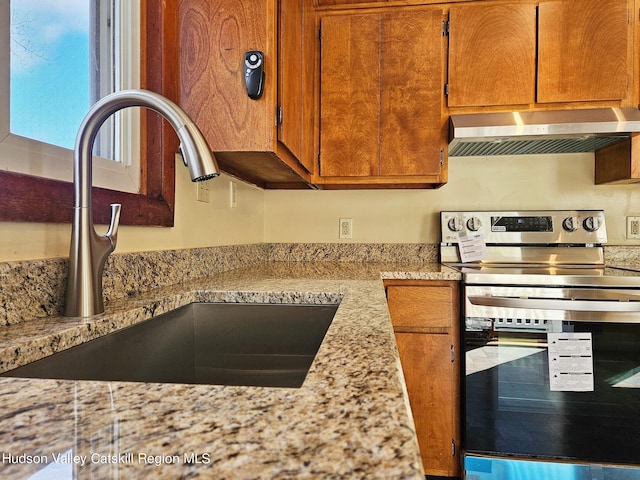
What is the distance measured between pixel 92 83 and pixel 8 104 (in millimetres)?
321

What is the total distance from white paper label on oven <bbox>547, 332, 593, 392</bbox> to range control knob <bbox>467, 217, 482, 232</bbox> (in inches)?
27.7

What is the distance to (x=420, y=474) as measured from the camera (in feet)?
0.83

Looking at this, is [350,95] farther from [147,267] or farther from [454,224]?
[147,267]

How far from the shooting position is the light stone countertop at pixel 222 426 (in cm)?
26

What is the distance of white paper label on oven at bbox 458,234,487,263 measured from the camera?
1.93 metres

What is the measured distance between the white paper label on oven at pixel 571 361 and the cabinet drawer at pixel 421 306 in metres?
0.36

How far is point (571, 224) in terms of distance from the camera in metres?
1.94

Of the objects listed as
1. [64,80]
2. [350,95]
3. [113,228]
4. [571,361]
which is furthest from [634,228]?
[64,80]

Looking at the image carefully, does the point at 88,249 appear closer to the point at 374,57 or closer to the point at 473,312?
the point at 473,312

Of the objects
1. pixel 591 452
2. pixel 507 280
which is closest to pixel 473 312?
pixel 507 280

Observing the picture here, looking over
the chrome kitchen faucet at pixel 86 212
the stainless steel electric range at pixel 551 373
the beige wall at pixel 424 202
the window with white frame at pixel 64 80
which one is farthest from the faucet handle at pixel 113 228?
the stainless steel electric range at pixel 551 373

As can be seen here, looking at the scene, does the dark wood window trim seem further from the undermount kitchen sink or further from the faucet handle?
the undermount kitchen sink

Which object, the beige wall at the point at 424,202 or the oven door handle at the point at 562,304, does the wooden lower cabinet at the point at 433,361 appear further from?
the beige wall at the point at 424,202

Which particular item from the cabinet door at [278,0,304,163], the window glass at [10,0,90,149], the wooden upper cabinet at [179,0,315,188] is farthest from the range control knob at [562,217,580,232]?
the window glass at [10,0,90,149]
